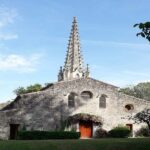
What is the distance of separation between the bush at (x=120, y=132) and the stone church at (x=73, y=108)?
226 cm

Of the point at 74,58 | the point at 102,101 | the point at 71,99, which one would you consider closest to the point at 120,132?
the point at 102,101

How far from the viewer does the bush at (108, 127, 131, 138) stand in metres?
42.8

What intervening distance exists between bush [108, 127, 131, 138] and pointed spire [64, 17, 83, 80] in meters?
22.7

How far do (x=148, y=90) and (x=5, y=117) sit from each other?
1835 inches

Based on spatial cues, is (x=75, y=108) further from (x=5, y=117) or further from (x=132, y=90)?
(x=132, y=90)

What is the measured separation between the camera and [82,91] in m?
45.6

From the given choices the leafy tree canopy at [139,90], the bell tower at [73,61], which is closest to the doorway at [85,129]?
the bell tower at [73,61]

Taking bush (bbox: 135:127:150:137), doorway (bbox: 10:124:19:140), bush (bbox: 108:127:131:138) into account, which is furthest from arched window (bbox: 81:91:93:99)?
doorway (bbox: 10:124:19:140)

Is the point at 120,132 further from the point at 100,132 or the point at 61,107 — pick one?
the point at 61,107

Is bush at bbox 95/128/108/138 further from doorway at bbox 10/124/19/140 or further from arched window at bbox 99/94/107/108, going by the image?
doorway at bbox 10/124/19/140

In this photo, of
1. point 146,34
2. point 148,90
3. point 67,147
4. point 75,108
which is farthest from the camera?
point 148,90

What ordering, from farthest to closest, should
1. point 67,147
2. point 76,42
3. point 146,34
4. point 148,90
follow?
point 148,90, point 76,42, point 67,147, point 146,34

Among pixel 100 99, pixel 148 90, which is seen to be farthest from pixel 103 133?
pixel 148 90

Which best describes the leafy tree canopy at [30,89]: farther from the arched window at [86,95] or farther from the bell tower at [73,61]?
the arched window at [86,95]
